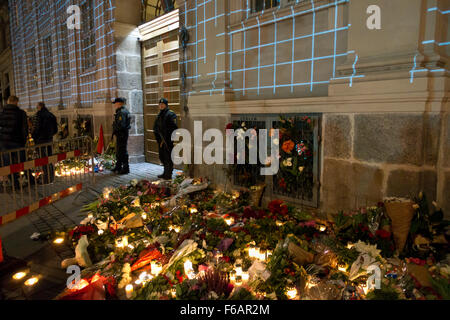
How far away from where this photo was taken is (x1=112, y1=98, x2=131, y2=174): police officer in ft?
26.5

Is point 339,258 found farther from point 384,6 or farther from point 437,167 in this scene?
point 384,6

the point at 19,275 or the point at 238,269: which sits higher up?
the point at 238,269

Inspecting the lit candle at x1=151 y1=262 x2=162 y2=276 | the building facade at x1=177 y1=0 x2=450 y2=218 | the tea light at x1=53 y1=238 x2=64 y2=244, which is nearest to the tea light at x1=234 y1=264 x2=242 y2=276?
the lit candle at x1=151 y1=262 x2=162 y2=276

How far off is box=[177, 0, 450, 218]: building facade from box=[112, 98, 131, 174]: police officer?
3166 mm

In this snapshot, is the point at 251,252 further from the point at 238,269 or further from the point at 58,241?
the point at 58,241

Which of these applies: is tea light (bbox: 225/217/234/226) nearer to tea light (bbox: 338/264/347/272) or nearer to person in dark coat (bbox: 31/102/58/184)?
tea light (bbox: 338/264/347/272)

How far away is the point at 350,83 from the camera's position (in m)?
4.07

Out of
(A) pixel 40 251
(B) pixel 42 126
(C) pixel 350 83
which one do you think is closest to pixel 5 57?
(B) pixel 42 126

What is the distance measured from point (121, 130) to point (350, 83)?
6055mm

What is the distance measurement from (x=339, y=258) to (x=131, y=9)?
9839 mm

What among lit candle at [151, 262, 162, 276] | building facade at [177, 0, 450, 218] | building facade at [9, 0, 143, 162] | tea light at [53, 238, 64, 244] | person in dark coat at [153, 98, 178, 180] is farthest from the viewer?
building facade at [9, 0, 143, 162]

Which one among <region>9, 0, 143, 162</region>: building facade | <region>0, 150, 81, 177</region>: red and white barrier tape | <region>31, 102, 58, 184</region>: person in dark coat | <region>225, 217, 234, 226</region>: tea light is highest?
<region>9, 0, 143, 162</region>: building facade

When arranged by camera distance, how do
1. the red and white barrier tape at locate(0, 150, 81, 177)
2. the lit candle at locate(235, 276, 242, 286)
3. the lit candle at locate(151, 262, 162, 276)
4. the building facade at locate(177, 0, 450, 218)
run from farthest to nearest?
the red and white barrier tape at locate(0, 150, 81, 177), the building facade at locate(177, 0, 450, 218), the lit candle at locate(151, 262, 162, 276), the lit candle at locate(235, 276, 242, 286)

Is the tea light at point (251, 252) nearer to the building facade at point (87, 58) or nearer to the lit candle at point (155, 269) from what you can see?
the lit candle at point (155, 269)
